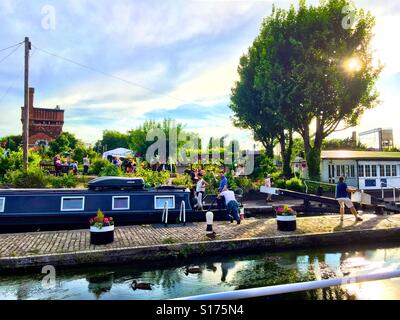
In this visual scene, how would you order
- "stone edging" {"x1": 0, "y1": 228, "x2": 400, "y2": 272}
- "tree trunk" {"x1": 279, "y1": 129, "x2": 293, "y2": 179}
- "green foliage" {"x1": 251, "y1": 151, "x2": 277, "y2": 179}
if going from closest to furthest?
"stone edging" {"x1": 0, "y1": 228, "x2": 400, "y2": 272} < "green foliage" {"x1": 251, "y1": 151, "x2": 277, "y2": 179} < "tree trunk" {"x1": 279, "y1": 129, "x2": 293, "y2": 179}

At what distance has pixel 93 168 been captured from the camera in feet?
79.3

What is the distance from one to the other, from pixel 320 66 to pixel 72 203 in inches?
768

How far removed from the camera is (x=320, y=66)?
74.6 ft

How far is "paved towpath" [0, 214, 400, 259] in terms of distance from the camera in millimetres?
8258

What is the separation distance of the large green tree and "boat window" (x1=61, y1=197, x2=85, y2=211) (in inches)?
672

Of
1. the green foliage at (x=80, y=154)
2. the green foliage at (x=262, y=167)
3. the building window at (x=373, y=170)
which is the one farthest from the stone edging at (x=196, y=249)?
the green foliage at (x=80, y=154)

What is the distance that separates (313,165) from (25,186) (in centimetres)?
2021

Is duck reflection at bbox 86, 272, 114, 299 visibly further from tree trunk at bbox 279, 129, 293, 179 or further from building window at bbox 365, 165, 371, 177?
building window at bbox 365, 165, 371, 177

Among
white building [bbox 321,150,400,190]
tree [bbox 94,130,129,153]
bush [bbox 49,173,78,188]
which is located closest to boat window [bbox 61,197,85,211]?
bush [bbox 49,173,78,188]

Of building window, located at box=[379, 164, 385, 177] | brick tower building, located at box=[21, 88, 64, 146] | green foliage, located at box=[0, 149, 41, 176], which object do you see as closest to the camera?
green foliage, located at box=[0, 149, 41, 176]

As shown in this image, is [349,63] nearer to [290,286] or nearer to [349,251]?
[349,251]

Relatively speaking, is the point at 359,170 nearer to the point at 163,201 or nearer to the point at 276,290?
the point at 163,201

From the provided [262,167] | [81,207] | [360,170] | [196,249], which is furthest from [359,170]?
[81,207]

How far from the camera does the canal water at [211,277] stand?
6367mm
